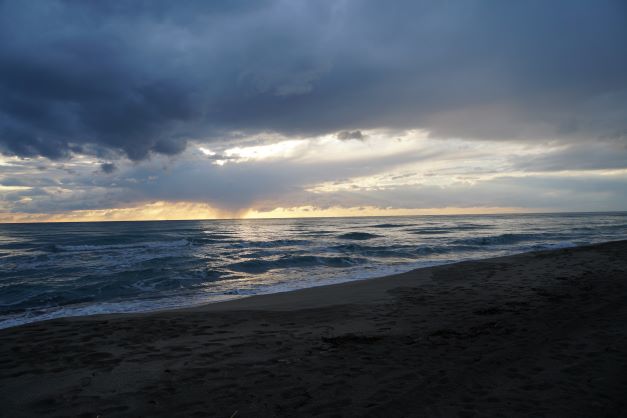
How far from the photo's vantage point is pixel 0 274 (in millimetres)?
19312

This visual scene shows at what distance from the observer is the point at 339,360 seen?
579 centimetres

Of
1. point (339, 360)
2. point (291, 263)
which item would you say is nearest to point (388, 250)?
point (291, 263)

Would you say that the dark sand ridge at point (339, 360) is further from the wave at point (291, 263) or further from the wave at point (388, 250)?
the wave at point (388, 250)

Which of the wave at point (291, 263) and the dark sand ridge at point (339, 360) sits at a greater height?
the dark sand ridge at point (339, 360)

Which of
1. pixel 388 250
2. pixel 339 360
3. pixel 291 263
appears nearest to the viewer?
pixel 339 360

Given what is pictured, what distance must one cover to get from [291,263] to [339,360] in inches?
697

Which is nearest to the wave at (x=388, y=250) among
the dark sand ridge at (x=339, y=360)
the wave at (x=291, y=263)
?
the wave at (x=291, y=263)

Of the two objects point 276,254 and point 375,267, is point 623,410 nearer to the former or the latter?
point 375,267

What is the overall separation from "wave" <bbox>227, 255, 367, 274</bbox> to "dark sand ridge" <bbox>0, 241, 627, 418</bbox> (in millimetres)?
10513

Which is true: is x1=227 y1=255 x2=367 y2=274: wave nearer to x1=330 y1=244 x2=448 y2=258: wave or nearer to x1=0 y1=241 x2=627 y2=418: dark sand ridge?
x1=330 y1=244 x2=448 y2=258: wave

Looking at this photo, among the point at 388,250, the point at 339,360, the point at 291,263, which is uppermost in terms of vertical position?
the point at 339,360

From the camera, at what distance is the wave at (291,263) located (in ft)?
70.2

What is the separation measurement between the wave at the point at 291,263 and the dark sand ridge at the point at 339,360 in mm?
10513

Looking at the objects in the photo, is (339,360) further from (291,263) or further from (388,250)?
(388,250)
